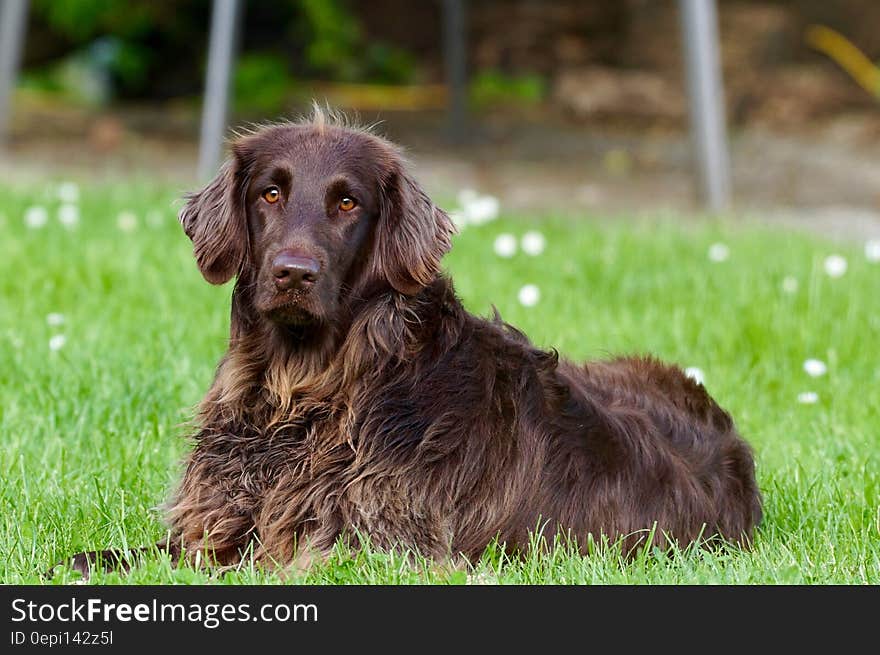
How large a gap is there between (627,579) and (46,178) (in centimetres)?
681

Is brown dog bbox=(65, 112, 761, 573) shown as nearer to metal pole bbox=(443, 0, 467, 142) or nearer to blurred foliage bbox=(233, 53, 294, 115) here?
metal pole bbox=(443, 0, 467, 142)

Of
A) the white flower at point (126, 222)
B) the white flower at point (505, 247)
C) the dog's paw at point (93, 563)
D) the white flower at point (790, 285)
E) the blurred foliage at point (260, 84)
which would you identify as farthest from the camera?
the blurred foliage at point (260, 84)

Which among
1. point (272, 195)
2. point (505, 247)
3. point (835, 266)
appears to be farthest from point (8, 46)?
point (272, 195)

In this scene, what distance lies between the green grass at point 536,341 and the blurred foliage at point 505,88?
480 cm

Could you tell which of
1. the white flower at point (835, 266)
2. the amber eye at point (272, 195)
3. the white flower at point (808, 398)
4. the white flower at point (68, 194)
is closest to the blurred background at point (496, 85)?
the white flower at point (68, 194)

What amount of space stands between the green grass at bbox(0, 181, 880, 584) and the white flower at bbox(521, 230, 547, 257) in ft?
0.30

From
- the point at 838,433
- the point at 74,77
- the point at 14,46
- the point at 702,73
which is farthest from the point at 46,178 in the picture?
the point at 838,433

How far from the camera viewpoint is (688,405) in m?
4.30

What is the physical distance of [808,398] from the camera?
530 centimetres

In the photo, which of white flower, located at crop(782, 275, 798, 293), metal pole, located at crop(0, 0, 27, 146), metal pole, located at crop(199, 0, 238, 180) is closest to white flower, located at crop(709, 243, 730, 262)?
white flower, located at crop(782, 275, 798, 293)

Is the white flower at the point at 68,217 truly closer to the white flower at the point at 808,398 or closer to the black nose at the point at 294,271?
the white flower at the point at 808,398

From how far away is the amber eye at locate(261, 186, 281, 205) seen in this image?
142 inches

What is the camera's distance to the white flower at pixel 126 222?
24.6 feet
